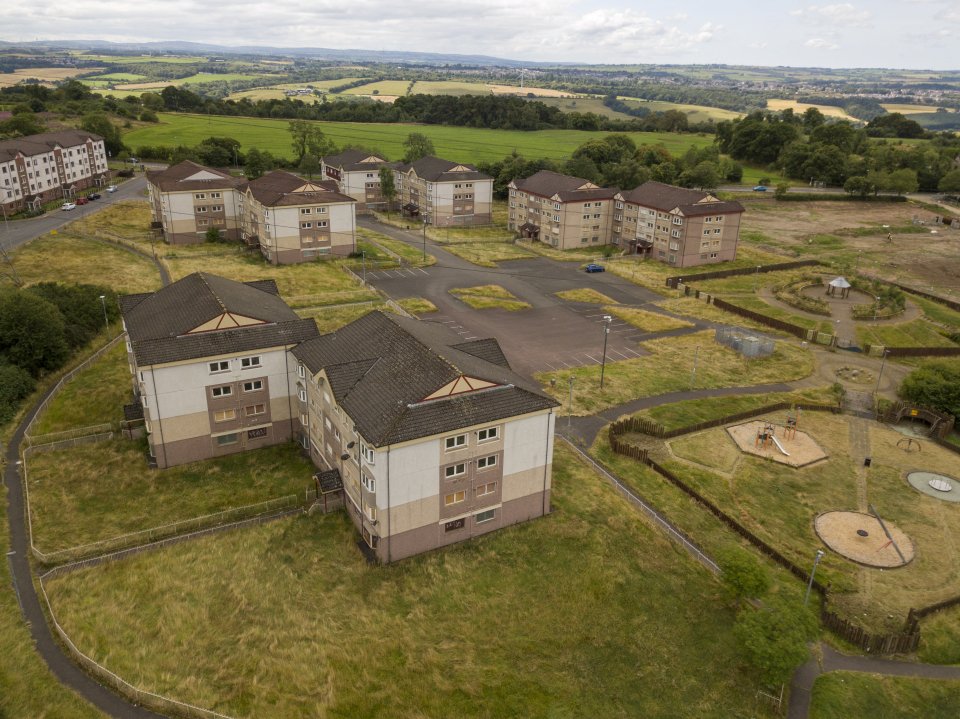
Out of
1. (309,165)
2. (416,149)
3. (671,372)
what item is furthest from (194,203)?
(671,372)

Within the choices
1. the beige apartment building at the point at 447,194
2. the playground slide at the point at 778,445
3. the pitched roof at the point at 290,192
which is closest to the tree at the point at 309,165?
the beige apartment building at the point at 447,194

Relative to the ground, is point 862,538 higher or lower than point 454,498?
lower

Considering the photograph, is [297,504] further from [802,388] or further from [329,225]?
[329,225]

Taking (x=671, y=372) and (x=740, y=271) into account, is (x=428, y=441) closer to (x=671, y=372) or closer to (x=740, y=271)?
(x=671, y=372)

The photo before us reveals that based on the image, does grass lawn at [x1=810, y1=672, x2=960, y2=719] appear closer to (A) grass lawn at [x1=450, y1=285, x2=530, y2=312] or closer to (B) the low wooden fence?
(A) grass lawn at [x1=450, y1=285, x2=530, y2=312]

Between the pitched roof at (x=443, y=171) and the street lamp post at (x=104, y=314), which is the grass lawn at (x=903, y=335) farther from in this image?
the street lamp post at (x=104, y=314)

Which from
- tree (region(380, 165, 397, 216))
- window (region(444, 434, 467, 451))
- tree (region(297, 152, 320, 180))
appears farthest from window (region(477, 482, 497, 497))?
tree (region(297, 152, 320, 180))

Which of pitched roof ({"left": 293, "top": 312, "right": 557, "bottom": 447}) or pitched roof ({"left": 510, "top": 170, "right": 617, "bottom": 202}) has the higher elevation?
pitched roof ({"left": 510, "top": 170, "right": 617, "bottom": 202})
